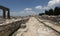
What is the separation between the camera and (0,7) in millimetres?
42312

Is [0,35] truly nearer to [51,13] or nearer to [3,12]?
[3,12]

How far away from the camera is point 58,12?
12175 cm

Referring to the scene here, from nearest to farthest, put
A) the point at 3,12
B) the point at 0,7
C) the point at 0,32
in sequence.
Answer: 1. the point at 0,32
2. the point at 0,7
3. the point at 3,12

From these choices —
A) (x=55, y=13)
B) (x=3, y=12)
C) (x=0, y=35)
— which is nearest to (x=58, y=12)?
(x=55, y=13)

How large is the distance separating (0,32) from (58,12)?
117542 mm

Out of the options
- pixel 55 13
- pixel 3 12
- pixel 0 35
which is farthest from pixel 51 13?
pixel 0 35

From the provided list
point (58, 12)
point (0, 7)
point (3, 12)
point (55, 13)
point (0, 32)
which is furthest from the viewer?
point (55, 13)

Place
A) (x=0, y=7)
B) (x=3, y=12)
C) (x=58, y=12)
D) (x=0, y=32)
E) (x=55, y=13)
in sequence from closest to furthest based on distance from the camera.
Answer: (x=0, y=32)
(x=0, y=7)
(x=3, y=12)
(x=58, y=12)
(x=55, y=13)

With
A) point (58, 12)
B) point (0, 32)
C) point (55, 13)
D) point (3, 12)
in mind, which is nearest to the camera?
point (0, 32)

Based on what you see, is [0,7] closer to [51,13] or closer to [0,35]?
[0,35]

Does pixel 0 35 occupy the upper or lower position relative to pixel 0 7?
lower

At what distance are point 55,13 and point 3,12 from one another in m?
90.2

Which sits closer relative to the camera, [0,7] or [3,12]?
[0,7]

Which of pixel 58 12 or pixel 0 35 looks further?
pixel 58 12
